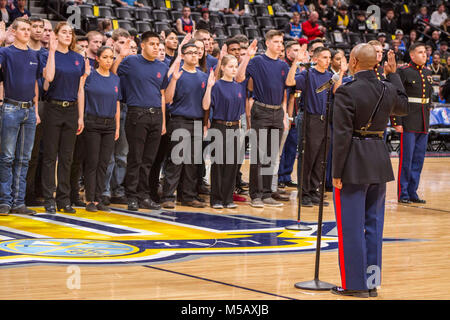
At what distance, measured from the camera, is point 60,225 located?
745 centimetres

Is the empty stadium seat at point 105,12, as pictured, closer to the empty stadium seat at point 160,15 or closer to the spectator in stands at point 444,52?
the empty stadium seat at point 160,15

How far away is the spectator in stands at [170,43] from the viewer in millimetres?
9367

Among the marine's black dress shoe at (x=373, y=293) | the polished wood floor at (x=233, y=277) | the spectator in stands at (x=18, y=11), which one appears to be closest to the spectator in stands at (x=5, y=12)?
the spectator in stands at (x=18, y=11)

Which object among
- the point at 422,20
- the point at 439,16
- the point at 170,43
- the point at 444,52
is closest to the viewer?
the point at 170,43

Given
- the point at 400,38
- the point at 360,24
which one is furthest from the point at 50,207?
the point at 360,24

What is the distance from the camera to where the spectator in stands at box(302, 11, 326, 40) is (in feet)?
60.7

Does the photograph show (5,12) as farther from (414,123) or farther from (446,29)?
(446,29)

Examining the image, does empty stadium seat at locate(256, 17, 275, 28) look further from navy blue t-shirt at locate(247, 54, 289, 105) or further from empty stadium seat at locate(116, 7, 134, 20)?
navy blue t-shirt at locate(247, 54, 289, 105)

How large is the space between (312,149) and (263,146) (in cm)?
59

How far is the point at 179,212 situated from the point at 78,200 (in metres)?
1.12

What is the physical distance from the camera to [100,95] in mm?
8336
